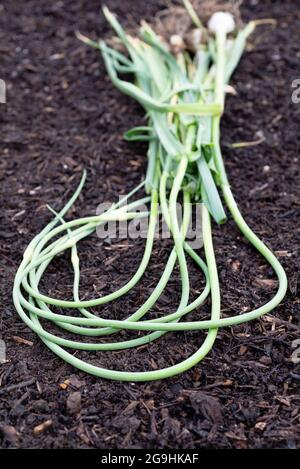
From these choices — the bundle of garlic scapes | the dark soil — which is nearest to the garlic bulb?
the bundle of garlic scapes

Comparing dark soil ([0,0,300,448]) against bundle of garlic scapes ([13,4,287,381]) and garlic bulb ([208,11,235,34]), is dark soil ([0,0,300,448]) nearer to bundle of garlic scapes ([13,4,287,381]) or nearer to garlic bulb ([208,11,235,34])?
bundle of garlic scapes ([13,4,287,381])

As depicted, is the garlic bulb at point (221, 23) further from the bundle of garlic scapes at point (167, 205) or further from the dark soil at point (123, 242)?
the dark soil at point (123, 242)

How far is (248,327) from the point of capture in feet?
5.25

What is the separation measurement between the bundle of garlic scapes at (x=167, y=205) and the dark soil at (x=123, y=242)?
0.05 m

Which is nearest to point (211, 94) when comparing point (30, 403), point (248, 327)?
point (248, 327)

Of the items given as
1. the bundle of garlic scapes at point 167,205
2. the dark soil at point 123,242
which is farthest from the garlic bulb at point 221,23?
the dark soil at point 123,242

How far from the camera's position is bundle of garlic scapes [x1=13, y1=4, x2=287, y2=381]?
152cm

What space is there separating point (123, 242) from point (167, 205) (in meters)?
0.17

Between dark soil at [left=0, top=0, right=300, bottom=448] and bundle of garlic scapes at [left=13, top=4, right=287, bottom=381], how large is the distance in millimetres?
54

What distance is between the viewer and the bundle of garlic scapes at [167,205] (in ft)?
4.98

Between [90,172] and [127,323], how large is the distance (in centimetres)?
79

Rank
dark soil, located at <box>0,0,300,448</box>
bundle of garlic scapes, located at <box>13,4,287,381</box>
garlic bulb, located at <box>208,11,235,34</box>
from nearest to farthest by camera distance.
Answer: dark soil, located at <box>0,0,300,448</box>
bundle of garlic scapes, located at <box>13,4,287,381</box>
garlic bulb, located at <box>208,11,235,34</box>
